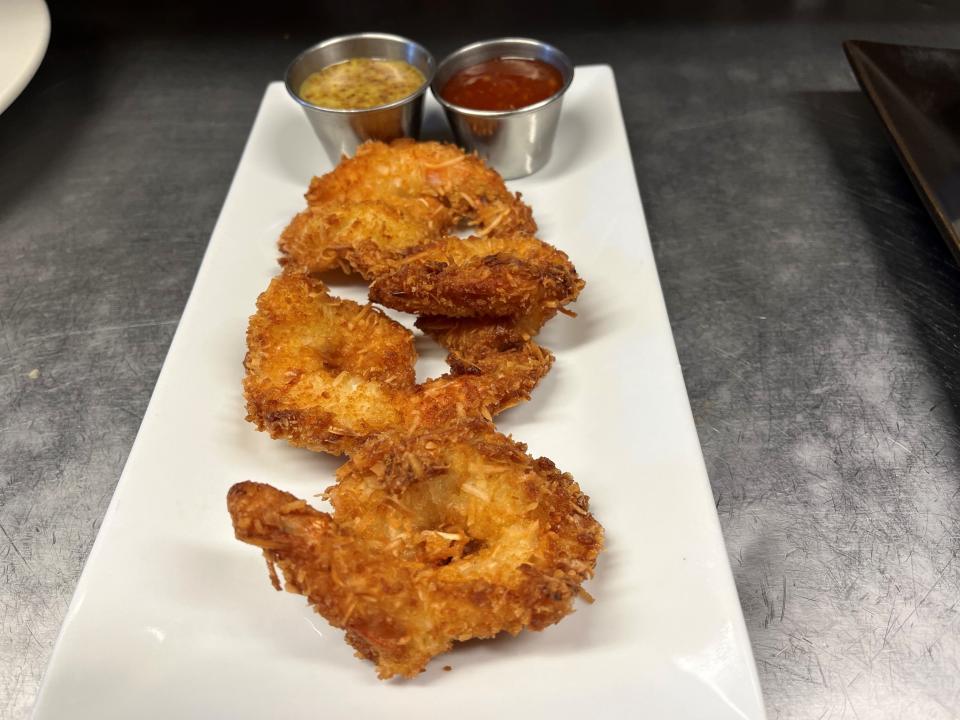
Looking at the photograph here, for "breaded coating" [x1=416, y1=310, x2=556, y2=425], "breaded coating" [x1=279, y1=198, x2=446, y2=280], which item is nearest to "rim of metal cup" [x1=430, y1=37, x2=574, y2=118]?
"breaded coating" [x1=279, y1=198, x2=446, y2=280]

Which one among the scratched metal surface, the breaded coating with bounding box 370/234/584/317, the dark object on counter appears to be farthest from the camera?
the dark object on counter

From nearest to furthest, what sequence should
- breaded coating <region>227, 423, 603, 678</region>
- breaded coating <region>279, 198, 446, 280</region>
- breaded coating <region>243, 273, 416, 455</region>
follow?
breaded coating <region>227, 423, 603, 678</region>
breaded coating <region>243, 273, 416, 455</region>
breaded coating <region>279, 198, 446, 280</region>

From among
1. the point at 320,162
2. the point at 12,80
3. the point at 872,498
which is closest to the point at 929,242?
the point at 872,498

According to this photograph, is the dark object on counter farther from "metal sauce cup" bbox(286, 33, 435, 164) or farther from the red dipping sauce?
"metal sauce cup" bbox(286, 33, 435, 164)

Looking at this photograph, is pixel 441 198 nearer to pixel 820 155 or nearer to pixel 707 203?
pixel 707 203

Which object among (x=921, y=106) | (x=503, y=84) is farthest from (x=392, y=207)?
(x=921, y=106)

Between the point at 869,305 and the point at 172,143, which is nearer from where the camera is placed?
the point at 869,305
